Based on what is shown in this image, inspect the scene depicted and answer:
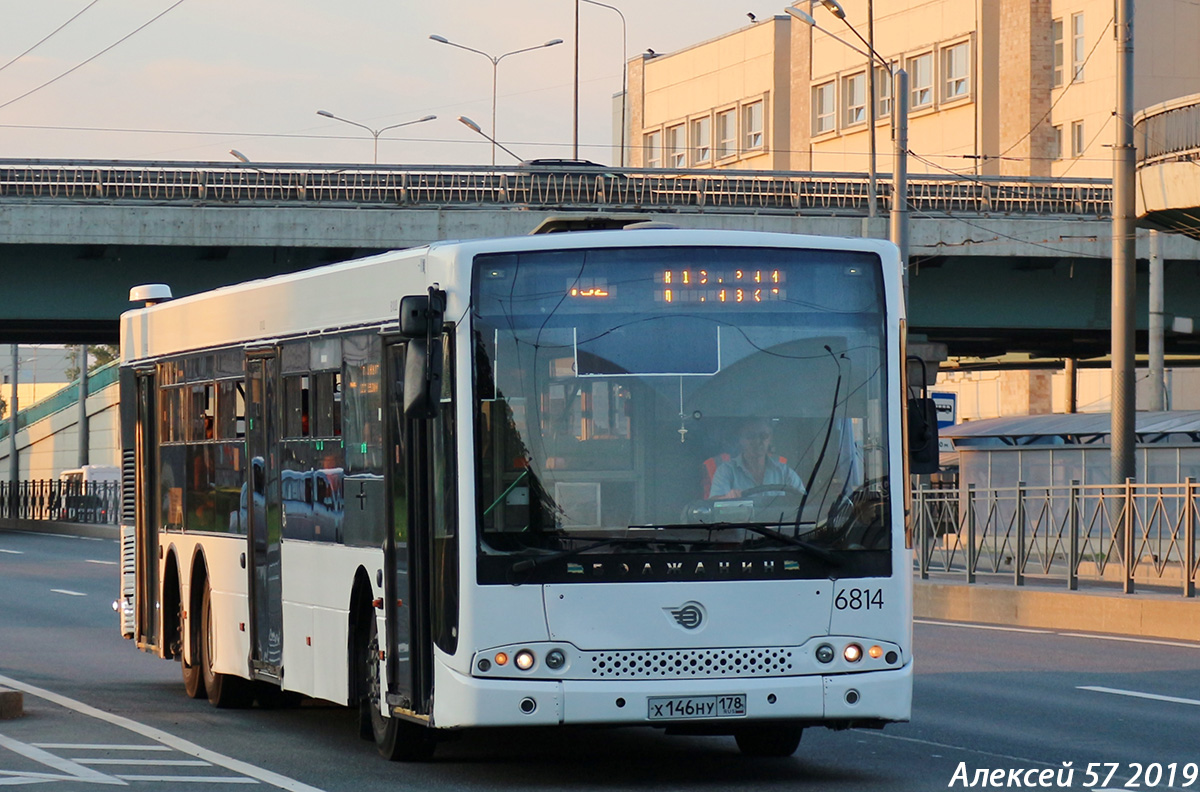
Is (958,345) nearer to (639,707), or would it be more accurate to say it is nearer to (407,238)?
(407,238)

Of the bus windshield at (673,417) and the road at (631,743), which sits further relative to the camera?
the road at (631,743)

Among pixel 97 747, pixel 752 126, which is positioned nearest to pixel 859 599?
pixel 97 747

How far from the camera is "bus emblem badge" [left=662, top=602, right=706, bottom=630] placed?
386 inches

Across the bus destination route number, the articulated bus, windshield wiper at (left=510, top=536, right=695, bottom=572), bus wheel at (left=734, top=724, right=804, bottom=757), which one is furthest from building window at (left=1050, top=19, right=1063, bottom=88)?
windshield wiper at (left=510, top=536, right=695, bottom=572)

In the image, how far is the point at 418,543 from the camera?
33.6 feet

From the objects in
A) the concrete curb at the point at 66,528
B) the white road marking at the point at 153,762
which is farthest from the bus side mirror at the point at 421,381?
the concrete curb at the point at 66,528

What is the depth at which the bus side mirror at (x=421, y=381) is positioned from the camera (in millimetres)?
9562

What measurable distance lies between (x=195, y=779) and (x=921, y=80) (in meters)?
67.0

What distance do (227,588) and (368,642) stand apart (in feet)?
9.06

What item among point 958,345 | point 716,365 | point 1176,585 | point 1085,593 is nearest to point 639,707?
point 716,365

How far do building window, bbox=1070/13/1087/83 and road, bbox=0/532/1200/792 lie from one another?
53.4 metres

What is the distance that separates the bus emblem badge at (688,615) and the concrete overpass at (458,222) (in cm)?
3063

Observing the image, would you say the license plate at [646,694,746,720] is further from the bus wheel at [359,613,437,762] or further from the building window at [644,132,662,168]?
the building window at [644,132,662,168]

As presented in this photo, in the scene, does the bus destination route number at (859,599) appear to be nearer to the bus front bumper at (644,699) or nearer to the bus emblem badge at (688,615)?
the bus front bumper at (644,699)
